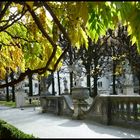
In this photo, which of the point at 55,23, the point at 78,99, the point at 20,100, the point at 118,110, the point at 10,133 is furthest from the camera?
the point at 20,100

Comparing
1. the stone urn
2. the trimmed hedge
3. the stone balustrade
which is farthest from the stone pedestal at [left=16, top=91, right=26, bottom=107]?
the trimmed hedge

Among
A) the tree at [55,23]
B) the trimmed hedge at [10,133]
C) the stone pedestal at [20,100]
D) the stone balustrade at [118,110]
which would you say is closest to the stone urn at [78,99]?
the stone balustrade at [118,110]

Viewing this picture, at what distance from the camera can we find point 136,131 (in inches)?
528

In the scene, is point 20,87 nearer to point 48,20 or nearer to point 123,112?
point 123,112

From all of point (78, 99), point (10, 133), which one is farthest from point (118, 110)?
point (10, 133)

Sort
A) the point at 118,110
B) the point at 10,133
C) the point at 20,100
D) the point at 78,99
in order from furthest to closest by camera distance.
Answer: the point at 20,100 → the point at 78,99 → the point at 118,110 → the point at 10,133

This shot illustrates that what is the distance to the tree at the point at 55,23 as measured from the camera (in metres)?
2.74

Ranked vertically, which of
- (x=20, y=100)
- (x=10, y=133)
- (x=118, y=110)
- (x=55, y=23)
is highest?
(x=55, y=23)

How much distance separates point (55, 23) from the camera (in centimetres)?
464

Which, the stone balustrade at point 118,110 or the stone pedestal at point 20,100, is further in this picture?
the stone pedestal at point 20,100

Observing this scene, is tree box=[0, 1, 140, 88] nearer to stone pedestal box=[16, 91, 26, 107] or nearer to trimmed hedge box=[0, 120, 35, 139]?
trimmed hedge box=[0, 120, 35, 139]

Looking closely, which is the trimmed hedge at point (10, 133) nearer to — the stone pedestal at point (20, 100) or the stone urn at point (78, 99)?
the stone urn at point (78, 99)

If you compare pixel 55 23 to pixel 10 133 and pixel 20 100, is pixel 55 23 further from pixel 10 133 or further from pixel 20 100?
pixel 20 100

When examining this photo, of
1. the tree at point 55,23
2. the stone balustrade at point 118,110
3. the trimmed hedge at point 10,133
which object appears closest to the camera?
the tree at point 55,23
